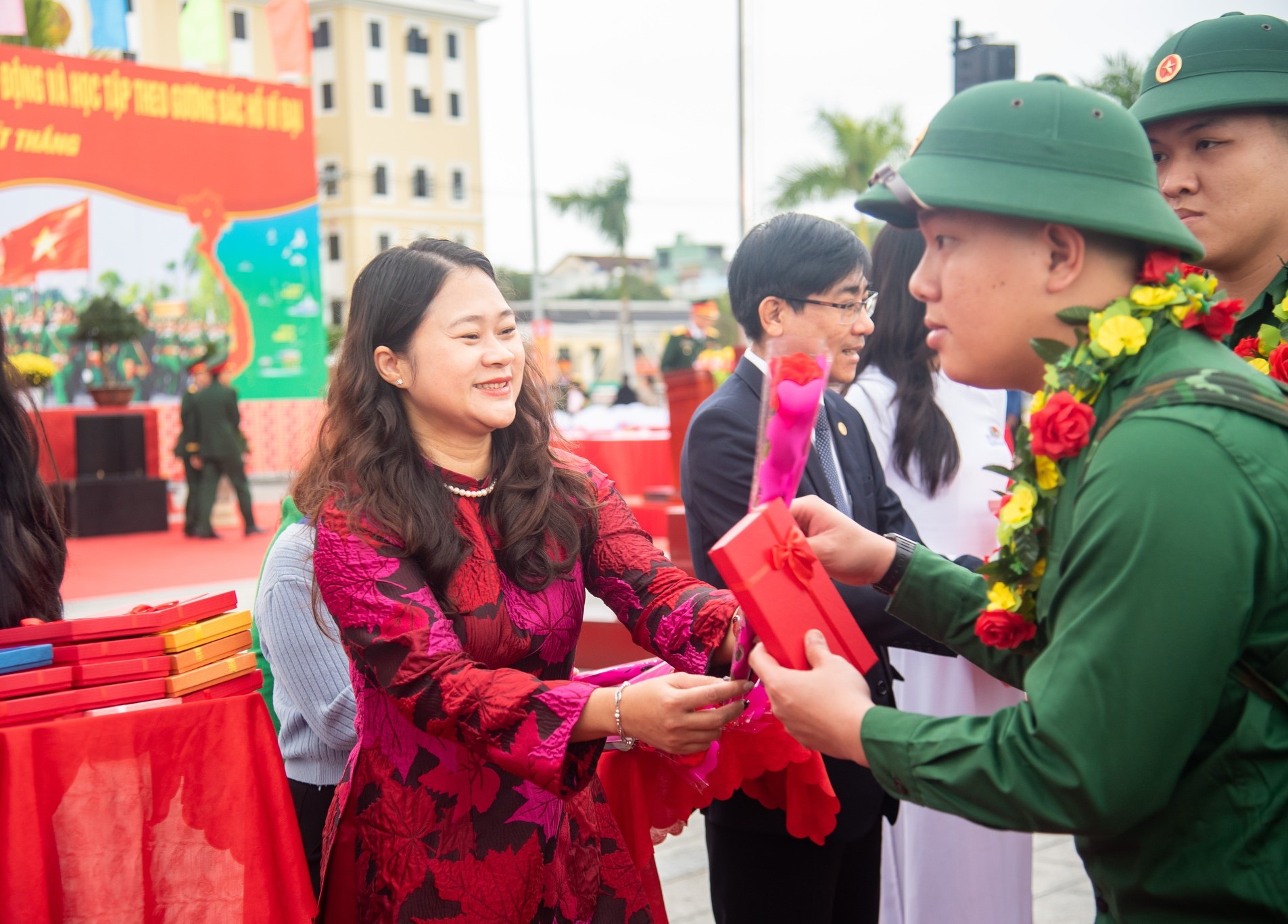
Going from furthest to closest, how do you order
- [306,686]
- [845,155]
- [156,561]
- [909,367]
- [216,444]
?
[845,155], [216,444], [156,561], [909,367], [306,686]

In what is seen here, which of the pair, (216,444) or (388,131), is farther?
(388,131)

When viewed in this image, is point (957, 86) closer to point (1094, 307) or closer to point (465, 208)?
point (1094, 307)

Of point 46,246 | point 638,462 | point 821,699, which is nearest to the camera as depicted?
point 821,699

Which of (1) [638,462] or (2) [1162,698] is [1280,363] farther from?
(1) [638,462]

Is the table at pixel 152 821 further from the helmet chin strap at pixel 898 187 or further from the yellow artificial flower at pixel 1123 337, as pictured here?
the yellow artificial flower at pixel 1123 337

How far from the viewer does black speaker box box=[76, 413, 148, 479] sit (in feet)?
44.2

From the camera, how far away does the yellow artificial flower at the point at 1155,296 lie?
1.29m

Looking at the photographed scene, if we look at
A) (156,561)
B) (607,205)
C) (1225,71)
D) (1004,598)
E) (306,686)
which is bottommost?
(156,561)

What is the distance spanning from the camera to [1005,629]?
1.43 m

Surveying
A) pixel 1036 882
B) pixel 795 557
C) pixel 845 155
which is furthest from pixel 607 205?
pixel 795 557

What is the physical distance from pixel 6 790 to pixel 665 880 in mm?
2595

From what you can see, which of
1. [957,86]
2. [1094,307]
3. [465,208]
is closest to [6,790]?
[1094,307]

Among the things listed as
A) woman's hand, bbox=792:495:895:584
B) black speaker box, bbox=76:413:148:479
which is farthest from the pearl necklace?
black speaker box, bbox=76:413:148:479

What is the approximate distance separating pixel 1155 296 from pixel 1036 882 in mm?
3079
